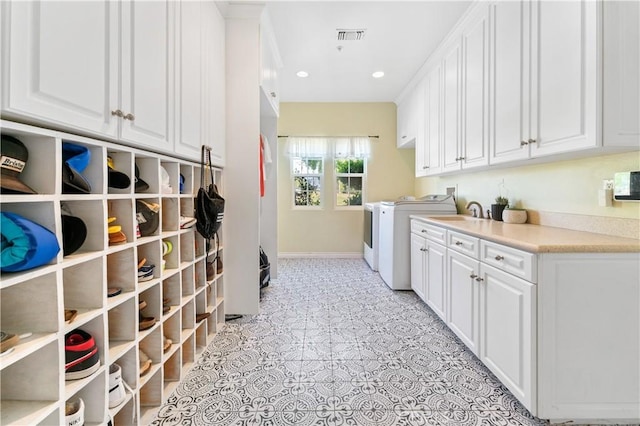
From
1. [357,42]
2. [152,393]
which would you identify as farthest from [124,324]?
[357,42]

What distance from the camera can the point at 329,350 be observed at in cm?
216

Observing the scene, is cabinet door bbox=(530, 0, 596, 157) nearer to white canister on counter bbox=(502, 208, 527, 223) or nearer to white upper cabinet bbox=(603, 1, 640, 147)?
white upper cabinet bbox=(603, 1, 640, 147)

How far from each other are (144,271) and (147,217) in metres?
0.27

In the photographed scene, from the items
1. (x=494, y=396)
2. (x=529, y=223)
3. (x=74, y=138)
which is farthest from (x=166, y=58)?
(x=529, y=223)

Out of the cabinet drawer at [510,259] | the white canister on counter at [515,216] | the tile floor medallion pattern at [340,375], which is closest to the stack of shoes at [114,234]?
the tile floor medallion pattern at [340,375]

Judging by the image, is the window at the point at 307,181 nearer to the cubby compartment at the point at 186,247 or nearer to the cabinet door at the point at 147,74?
the cubby compartment at the point at 186,247

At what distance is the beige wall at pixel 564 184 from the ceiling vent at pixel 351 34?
1.87 metres

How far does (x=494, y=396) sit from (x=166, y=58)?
2547 mm

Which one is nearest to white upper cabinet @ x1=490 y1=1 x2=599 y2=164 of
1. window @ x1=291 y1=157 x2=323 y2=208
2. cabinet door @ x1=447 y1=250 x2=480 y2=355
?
cabinet door @ x1=447 y1=250 x2=480 y2=355

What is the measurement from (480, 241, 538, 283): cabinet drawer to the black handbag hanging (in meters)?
1.75

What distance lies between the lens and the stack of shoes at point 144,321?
4.77 feet

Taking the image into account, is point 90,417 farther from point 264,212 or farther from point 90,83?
point 264,212

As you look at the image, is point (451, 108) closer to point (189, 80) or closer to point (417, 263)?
point (417, 263)

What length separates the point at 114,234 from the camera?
128cm
